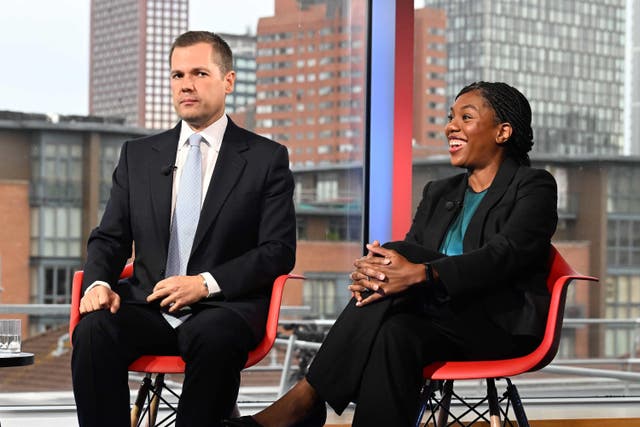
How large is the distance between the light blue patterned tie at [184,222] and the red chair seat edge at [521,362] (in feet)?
2.53

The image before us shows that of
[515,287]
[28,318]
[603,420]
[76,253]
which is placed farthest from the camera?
[76,253]

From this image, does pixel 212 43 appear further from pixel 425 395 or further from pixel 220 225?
pixel 425 395

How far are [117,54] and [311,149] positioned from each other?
104cm

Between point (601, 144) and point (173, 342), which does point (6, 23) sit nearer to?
point (173, 342)

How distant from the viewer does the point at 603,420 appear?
4.11 metres

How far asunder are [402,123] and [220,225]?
58.5 inches

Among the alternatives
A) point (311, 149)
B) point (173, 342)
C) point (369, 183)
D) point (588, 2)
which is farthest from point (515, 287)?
point (588, 2)

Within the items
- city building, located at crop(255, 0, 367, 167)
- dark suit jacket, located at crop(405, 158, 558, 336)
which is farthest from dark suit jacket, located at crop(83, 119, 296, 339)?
city building, located at crop(255, 0, 367, 167)

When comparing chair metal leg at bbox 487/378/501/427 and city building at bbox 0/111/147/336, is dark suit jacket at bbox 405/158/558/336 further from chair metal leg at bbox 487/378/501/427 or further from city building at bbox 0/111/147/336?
city building at bbox 0/111/147/336

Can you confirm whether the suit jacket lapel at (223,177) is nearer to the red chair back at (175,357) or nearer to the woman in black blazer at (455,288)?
the red chair back at (175,357)

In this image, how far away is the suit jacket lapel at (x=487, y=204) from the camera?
9.52 ft

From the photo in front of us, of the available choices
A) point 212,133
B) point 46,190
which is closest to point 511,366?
point 212,133

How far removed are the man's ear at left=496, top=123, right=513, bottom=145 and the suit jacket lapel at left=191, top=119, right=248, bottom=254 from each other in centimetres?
74

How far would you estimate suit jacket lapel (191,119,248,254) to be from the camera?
2.96 metres
